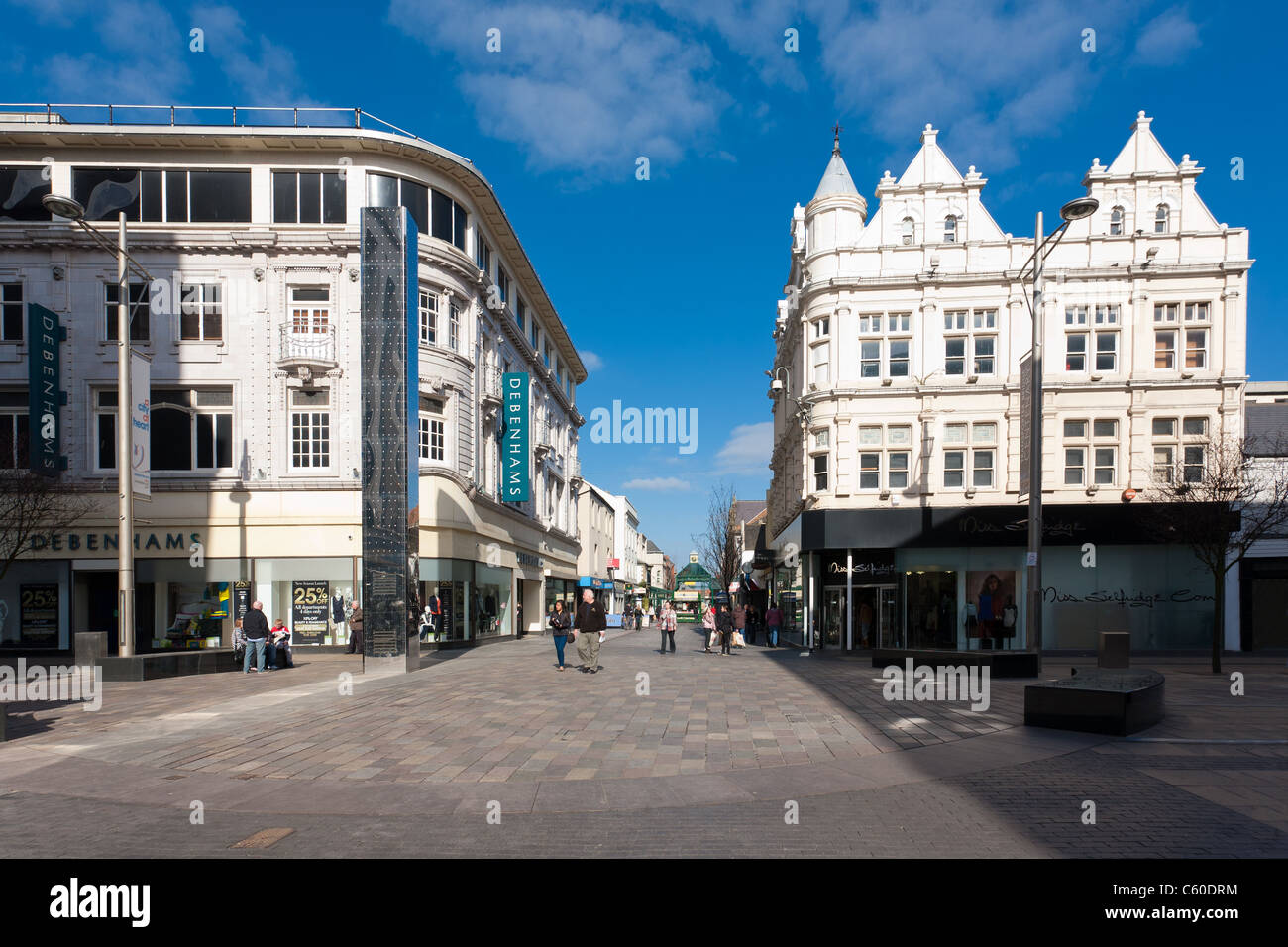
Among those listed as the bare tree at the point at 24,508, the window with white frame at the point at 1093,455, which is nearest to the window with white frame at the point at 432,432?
the bare tree at the point at 24,508

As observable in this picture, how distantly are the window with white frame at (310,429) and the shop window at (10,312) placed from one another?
9.38 metres

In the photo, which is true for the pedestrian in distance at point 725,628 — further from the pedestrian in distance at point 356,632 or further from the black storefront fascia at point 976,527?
the pedestrian in distance at point 356,632

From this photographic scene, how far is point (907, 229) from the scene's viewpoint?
27141 mm

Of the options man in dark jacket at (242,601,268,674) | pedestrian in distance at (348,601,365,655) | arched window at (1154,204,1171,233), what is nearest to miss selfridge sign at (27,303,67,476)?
man in dark jacket at (242,601,268,674)

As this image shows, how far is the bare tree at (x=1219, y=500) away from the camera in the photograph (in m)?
18.0

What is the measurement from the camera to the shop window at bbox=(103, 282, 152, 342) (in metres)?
25.8

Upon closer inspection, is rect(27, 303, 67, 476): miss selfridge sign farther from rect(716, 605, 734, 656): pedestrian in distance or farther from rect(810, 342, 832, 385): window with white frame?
rect(810, 342, 832, 385): window with white frame

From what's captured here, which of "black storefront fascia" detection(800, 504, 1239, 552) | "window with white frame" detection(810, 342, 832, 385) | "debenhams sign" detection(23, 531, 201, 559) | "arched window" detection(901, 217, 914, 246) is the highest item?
"arched window" detection(901, 217, 914, 246)

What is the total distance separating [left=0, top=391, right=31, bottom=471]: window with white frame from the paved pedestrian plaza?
1651 centimetres

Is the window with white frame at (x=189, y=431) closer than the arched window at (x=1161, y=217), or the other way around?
the window with white frame at (x=189, y=431)

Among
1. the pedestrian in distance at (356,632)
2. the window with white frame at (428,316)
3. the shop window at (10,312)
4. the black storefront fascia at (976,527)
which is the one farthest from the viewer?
the window with white frame at (428,316)
